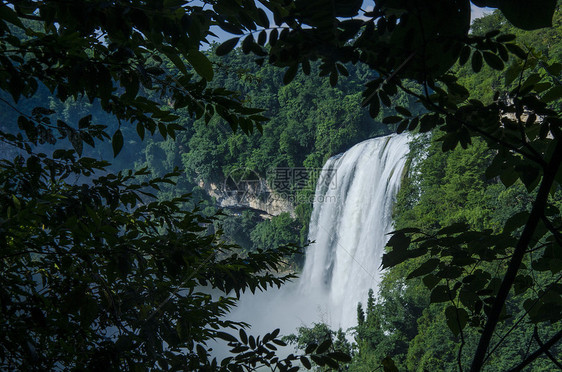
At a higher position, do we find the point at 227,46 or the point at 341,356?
the point at 227,46

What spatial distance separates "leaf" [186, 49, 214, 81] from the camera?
0.57 metres

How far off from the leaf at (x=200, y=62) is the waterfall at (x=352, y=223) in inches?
407

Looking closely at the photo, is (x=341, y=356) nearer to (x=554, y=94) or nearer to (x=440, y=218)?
(x=554, y=94)

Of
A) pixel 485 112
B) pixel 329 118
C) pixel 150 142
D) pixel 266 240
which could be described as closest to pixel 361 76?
pixel 329 118

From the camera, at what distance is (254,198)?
19.5 m

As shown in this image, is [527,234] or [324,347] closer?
[527,234]

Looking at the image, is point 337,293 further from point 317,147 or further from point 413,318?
point 317,147

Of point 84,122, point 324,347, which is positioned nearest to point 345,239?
point 84,122

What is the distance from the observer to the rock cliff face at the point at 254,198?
60.9 feet

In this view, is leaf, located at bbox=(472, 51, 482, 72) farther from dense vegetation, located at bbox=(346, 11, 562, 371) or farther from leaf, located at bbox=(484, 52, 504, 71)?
dense vegetation, located at bbox=(346, 11, 562, 371)

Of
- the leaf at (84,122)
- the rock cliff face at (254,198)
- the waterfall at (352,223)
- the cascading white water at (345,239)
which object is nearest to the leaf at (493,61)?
the leaf at (84,122)

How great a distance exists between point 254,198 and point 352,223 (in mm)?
7770

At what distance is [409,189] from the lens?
10055mm

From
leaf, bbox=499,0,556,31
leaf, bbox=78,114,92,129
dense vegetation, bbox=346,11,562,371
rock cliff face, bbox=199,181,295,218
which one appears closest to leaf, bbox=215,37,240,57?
leaf, bbox=499,0,556,31
